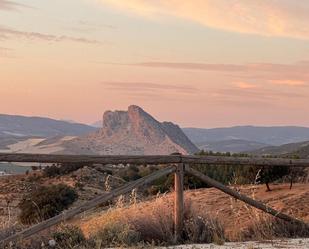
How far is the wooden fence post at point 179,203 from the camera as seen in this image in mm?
8859

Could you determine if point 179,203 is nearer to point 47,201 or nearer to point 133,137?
point 47,201

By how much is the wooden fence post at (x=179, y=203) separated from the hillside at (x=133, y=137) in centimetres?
11327

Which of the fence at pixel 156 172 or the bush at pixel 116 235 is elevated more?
the fence at pixel 156 172

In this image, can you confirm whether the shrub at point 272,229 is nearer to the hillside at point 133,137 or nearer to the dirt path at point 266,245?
the dirt path at point 266,245

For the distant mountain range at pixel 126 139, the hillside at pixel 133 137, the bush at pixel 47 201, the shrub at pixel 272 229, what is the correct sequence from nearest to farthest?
1. the shrub at pixel 272 229
2. the bush at pixel 47 201
3. the distant mountain range at pixel 126 139
4. the hillside at pixel 133 137

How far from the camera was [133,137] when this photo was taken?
152 meters

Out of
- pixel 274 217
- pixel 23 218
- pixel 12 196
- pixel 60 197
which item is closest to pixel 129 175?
pixel 12 196

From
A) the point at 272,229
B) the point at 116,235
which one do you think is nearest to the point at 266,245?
the point at 272,229

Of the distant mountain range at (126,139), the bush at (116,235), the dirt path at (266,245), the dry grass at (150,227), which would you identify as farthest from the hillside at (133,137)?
the dirt path at (266,245)

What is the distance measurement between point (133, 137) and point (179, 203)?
14304 centimetres

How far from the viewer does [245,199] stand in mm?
9414

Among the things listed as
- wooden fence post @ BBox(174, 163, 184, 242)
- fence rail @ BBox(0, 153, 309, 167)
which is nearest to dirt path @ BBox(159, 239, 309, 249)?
wooden fence post @ BBox(174, 163, 184, 242)

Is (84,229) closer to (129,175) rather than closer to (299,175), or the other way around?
(299,175)

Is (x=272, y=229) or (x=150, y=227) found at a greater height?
(x=150, y=227)
